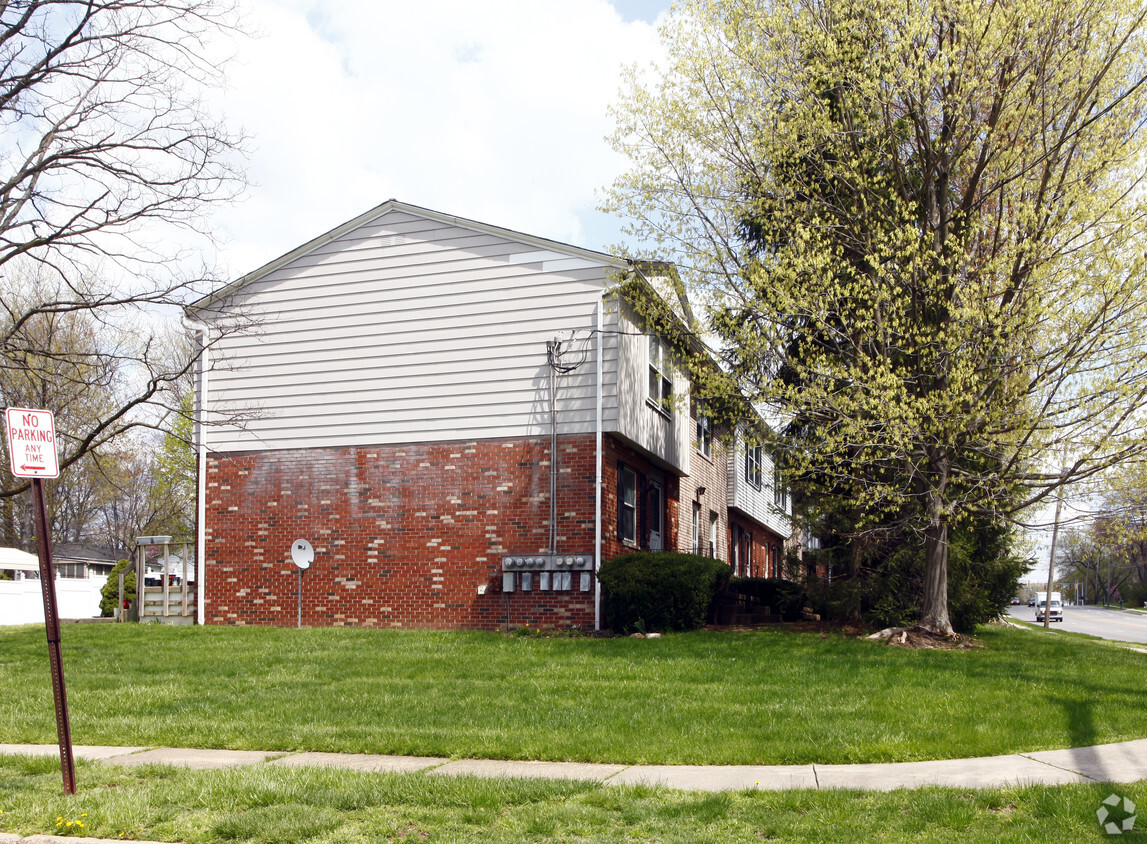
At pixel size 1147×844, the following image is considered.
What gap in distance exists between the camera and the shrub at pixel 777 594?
19.2 meters

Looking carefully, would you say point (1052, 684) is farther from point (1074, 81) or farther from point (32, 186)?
point (32, 186)

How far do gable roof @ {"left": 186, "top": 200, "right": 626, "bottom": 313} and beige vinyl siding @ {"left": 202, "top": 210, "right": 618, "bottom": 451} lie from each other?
0.08 metres

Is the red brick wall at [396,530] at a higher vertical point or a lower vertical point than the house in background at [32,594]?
higher

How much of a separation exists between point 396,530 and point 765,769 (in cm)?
1158

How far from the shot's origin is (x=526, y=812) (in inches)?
224

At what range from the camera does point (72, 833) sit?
5504mm

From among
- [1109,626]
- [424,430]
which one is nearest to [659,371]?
[424,430]

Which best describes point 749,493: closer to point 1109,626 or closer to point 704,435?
Result: point 704,435

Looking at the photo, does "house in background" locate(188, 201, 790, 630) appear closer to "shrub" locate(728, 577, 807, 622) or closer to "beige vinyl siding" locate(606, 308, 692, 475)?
"beige vinyl siding" locate(606, 308, 692, 475)

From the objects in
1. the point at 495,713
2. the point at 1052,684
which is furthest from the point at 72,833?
the point at 1052,684

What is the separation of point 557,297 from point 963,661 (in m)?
8.64

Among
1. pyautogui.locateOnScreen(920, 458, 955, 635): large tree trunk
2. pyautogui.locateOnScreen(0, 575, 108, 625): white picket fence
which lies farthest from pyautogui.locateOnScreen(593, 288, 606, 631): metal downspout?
pyautogui.locateOnScreen(0, 575, 108, 625): white picket fence

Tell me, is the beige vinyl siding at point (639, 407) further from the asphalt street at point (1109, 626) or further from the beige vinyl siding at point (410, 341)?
the asphalt street at point (1109, 626)

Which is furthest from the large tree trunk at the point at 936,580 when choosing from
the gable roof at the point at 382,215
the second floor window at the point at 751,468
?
the second floor window at the point at 751,468
